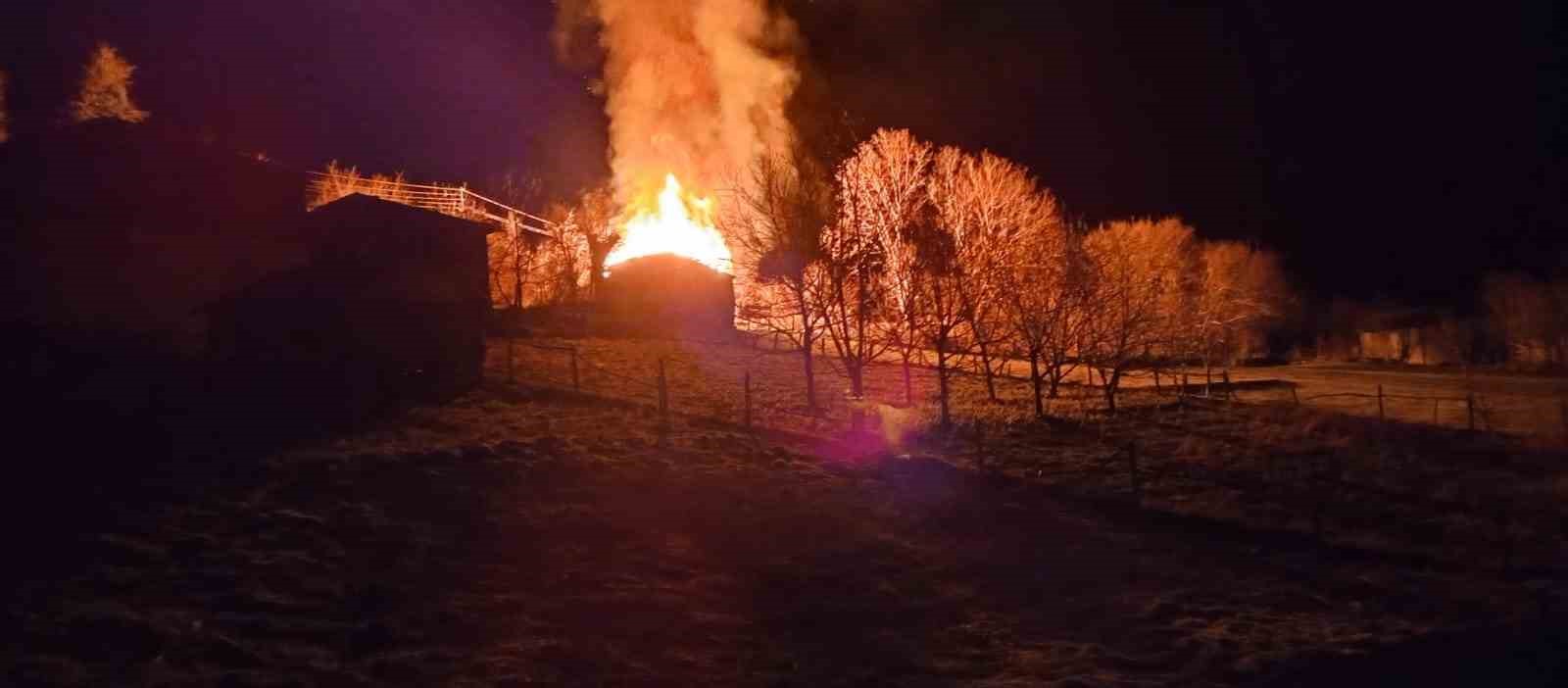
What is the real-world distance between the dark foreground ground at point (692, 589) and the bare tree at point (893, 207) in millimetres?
11545

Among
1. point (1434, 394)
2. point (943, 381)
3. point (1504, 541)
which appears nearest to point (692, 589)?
point (1504, 541)

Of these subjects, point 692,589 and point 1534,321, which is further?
point 1534,321

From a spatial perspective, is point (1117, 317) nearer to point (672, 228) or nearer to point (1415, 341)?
point (672, 228)

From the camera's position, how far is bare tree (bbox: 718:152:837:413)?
92.0 feet

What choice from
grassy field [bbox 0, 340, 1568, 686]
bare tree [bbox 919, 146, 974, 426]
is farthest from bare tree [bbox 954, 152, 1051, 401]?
grassy field [bbox 0, 340, 1568, 686]

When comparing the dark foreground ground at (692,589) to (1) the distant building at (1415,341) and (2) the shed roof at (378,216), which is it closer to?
(2) the shed roof at (378,216)

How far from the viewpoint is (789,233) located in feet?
92.3

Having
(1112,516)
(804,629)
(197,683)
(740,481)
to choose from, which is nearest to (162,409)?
(740,481)

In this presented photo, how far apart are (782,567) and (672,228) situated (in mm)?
44993

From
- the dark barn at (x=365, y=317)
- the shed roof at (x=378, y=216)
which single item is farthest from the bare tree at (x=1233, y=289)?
the shed roof at (x=378, y=216)

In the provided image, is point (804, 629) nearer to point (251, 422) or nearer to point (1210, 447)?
point (251, 422)

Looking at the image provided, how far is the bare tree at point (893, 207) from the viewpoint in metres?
28.1

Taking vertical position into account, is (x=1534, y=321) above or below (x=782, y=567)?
above

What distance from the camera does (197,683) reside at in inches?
311
